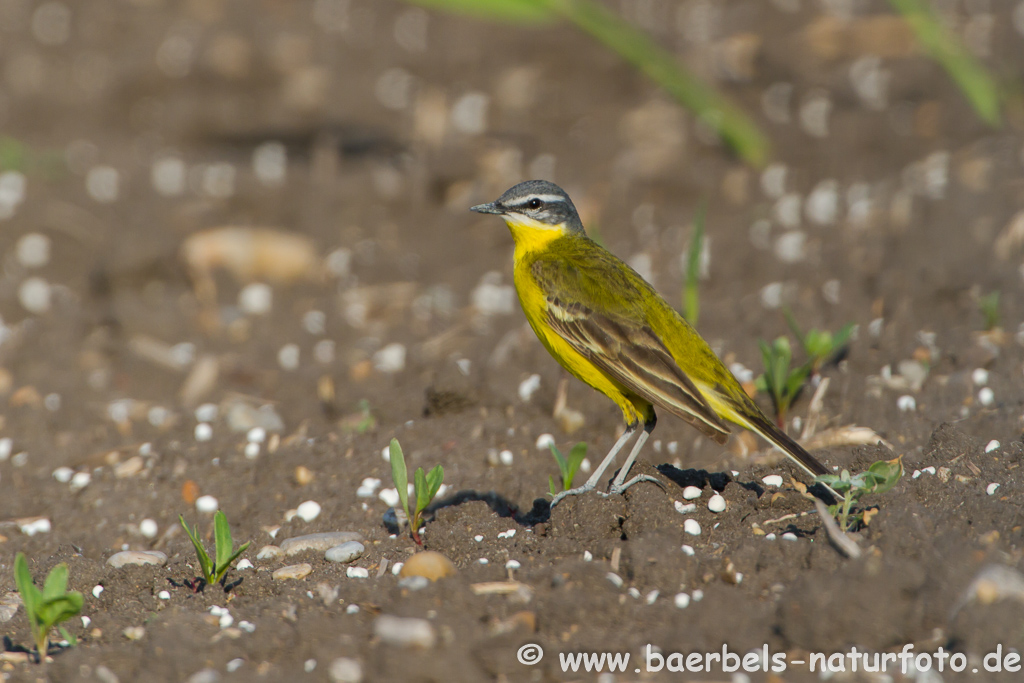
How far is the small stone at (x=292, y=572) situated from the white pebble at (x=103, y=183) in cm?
575

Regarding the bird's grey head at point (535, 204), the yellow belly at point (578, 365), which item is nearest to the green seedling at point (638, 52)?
the bird's grey head at point (535, 204)

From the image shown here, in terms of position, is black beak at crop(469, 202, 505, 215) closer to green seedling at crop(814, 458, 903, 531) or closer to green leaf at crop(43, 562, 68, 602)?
green seedling at crop(814, 458, 903, 531)

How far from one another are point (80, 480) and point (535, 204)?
3037 mm

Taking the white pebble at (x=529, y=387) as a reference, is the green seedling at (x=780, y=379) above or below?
above

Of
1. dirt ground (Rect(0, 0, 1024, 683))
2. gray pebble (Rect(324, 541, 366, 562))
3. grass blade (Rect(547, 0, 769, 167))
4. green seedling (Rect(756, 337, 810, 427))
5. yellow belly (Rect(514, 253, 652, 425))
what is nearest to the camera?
dirt ground (Rect(0, 0, 1024, 683))

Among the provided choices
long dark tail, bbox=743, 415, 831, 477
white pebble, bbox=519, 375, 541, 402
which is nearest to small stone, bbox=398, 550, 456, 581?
long dark tail, bbox=743, 415, 831, 477

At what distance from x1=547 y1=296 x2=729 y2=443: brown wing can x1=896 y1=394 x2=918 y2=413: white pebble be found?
1.65m

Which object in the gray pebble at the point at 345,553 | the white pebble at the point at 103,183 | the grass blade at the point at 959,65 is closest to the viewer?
the gray pebble at the point at 345,553

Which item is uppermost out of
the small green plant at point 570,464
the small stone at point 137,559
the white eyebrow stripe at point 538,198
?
the white eyebrow stripe at point 538,198

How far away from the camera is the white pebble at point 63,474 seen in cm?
563

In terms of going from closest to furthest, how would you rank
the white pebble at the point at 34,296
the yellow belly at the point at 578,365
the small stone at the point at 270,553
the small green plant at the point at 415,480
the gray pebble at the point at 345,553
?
the small green plant at the point at 415,480 → the gray pebble at the point at 345,553 → the small stone at the point at 270,553 → the yellow belly at the point at 578,365 → the white pebble at the point at 34,296

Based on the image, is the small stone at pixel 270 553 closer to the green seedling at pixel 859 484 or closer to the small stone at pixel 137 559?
the small stone at pixel 137 559

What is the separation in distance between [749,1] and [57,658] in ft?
37.1

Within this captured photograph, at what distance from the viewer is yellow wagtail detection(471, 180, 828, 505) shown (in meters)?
4.51
